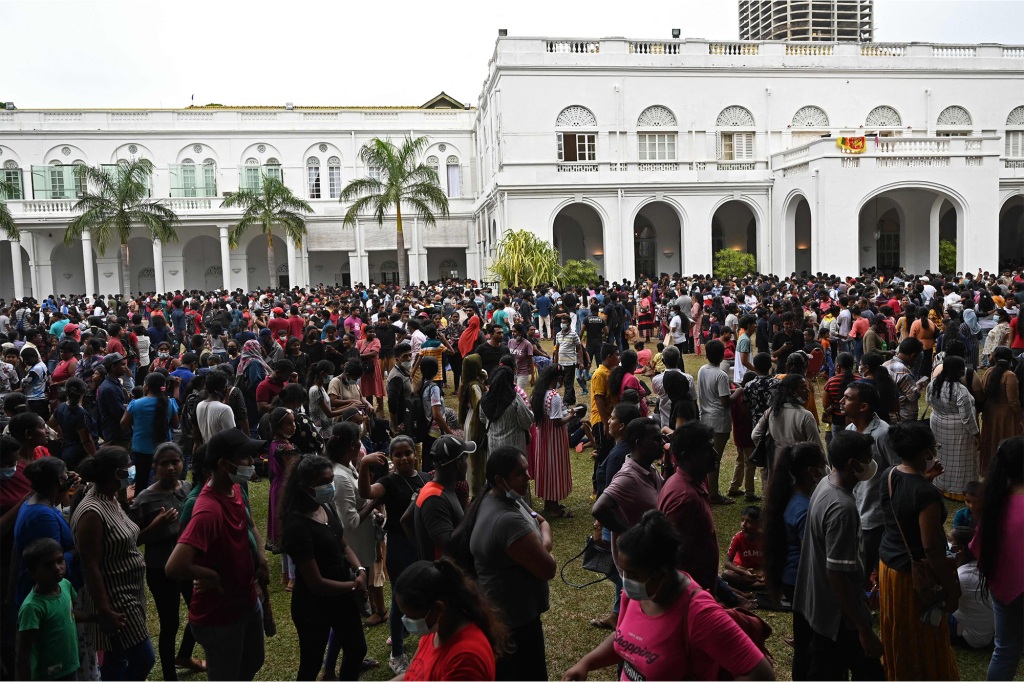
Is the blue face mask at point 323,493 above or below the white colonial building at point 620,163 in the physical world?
below

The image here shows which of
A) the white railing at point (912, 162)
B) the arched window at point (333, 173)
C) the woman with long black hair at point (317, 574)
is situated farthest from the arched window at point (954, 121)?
the woman with long black hair at point (317, 574)

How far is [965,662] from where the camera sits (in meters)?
4.70

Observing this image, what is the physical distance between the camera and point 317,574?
12.6 feet

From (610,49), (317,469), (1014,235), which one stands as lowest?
(317,469)

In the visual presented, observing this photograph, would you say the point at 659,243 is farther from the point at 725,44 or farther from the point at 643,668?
the point at 643,668

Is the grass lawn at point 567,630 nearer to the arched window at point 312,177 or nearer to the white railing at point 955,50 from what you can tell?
the white railing at point 955,50

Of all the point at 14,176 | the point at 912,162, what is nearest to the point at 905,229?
the point at 912,162

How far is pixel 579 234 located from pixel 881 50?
1459 centimetres

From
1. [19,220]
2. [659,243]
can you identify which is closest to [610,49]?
[659,243]

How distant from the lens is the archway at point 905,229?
30.2 meters

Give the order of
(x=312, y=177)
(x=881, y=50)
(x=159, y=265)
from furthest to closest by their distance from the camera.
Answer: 1. (x=312, y=177)
2. (x=159, y=265)
3. (x=881, y=50)

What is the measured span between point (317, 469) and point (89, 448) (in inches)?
164

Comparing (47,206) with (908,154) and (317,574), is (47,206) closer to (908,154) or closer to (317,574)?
(908,154)

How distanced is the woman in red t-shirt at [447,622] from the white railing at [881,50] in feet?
117
